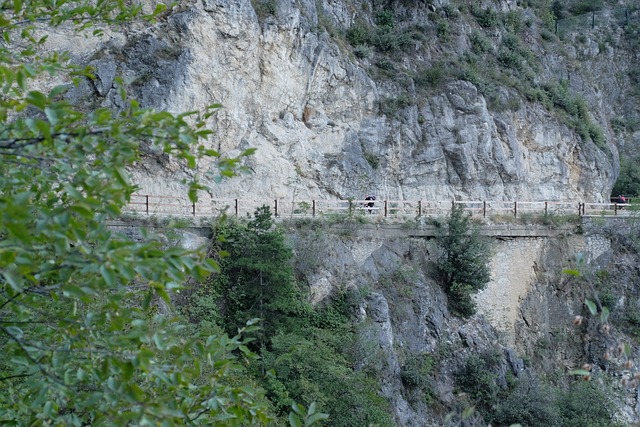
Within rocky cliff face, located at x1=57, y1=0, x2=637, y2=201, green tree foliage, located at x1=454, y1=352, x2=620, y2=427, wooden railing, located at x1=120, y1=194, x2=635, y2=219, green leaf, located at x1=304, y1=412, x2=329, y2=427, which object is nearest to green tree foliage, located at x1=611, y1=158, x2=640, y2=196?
rocky cliff face, located at x1=57, y1=0, x2=637, y2=201

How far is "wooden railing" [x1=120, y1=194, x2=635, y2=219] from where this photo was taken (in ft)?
60.4

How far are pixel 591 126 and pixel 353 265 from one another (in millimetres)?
15058

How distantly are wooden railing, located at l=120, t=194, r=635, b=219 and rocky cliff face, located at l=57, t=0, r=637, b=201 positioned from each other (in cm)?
62

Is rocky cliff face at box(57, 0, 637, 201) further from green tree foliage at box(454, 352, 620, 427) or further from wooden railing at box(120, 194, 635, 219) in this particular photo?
green tree foliage at box(454, 352, 620, 427)

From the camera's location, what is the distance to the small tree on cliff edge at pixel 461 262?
66.4ft

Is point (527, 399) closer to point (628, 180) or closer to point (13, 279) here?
point (13, 279)

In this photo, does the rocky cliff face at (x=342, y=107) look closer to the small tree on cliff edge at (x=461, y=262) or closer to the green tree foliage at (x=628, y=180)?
the small tree on cliff edge at (x=461, y=262)

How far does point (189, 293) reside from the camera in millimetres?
16656

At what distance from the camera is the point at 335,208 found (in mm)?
20031

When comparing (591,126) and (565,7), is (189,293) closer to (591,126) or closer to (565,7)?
(591,126)

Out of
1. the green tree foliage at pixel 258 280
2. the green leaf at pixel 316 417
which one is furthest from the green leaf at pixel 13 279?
the green tree foliage at pixel 258 280

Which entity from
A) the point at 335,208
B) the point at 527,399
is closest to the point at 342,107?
the point at 335,208

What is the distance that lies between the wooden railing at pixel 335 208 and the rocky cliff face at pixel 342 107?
0.62 meters

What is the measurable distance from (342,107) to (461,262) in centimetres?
687
